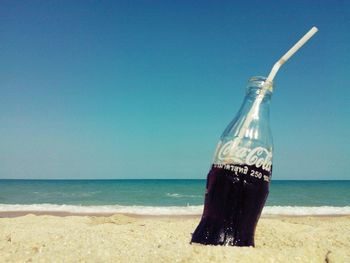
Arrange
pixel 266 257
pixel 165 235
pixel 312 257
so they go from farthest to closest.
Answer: pixel 165 235, pixel 312 257, pixel 266 257

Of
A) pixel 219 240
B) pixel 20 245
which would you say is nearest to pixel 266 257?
pixel 219 240

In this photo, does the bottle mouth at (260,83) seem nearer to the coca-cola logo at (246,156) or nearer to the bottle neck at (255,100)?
the bottle neck at (255,100)

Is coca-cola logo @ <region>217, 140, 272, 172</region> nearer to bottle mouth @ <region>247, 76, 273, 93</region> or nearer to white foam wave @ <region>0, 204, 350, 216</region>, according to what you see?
bottle mouth @ <region>247, 76, 273, 93</region>

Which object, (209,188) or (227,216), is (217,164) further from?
(227,216)

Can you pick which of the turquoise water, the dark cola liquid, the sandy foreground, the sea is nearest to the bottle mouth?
the dark cola liquid

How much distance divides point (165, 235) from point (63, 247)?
97 centimetres

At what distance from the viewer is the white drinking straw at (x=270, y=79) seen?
2.28 metres

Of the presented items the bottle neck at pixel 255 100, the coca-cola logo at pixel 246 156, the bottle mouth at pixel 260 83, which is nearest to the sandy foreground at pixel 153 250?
the coca-cola logo at pixel 246 156

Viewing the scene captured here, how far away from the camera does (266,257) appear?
2061 mm

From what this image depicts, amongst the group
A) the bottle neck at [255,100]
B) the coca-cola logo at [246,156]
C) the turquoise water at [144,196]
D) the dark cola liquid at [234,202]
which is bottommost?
the turquoise water at [144,196]

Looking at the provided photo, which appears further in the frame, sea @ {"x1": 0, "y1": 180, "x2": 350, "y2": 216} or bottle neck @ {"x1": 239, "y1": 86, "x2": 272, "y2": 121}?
sea @ {"x1": 0, "y1": 180, "x2": 350, "y2": 216}

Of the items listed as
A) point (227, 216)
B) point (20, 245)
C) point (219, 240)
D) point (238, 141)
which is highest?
point (238, 141)

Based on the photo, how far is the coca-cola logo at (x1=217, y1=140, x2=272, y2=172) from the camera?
2260 mm

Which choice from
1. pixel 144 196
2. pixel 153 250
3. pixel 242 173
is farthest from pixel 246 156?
pixel 144 196
